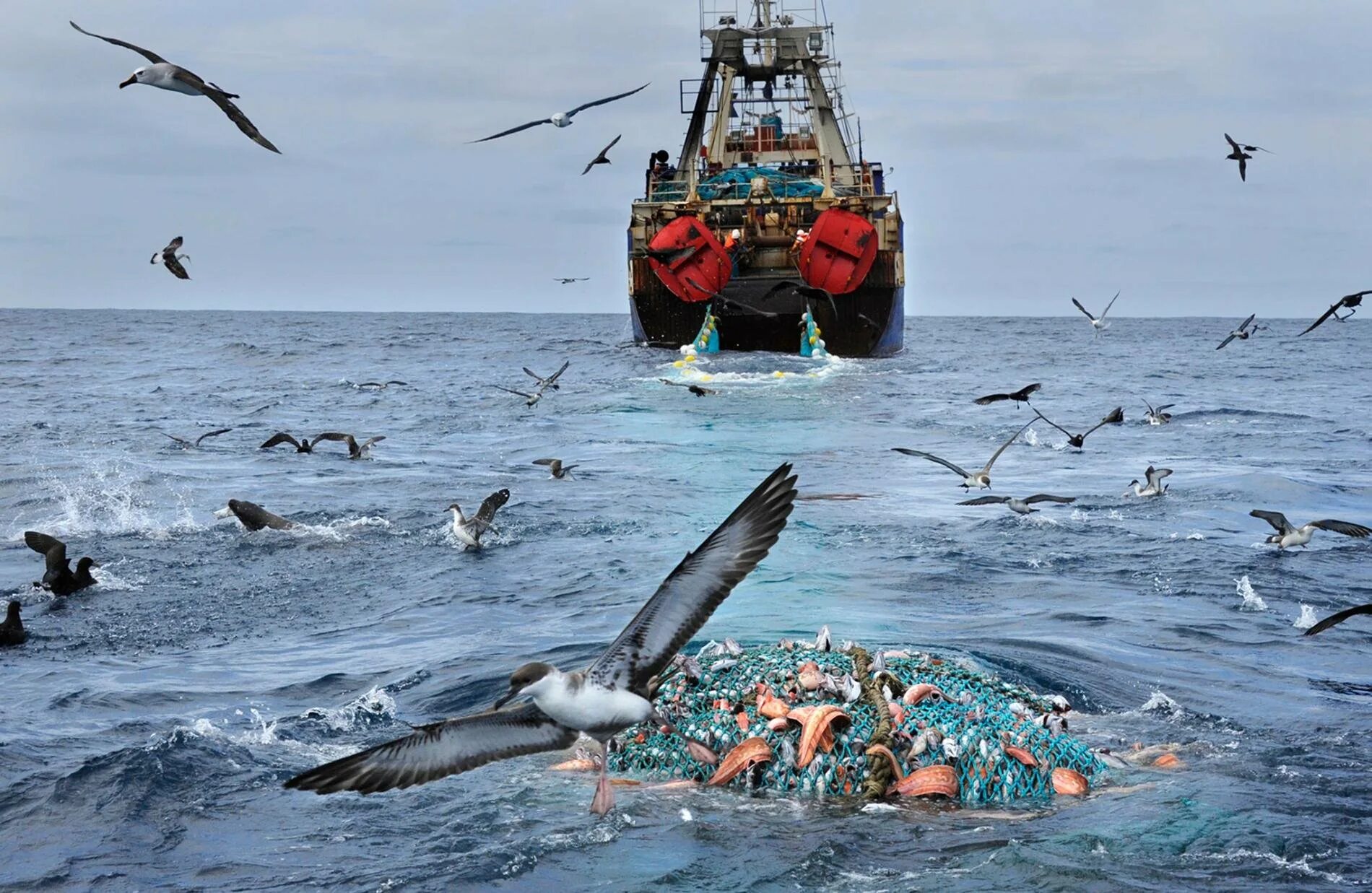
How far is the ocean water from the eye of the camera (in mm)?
6910

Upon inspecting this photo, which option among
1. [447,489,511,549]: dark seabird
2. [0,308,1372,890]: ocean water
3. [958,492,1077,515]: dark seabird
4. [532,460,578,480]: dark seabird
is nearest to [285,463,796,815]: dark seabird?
[0,308,1372,890]: ocean water

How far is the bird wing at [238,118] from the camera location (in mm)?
7441

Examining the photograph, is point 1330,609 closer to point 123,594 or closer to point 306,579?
point 306,579

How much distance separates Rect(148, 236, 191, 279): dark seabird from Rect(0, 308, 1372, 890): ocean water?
3.07 meters

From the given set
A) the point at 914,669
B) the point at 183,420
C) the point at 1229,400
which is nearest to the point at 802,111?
the point at 1229,400

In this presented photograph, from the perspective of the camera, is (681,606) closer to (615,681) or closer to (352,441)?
(615,681)

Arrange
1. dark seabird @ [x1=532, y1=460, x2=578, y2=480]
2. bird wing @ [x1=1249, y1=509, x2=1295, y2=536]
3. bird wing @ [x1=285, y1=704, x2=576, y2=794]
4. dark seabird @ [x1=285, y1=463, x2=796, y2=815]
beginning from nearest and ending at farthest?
bird wing @ [x1=285, y1=704, x2=576, y2=794]
dark seabird @ [x1=285, y1=463, x2=796, y2=815]
bird wing @ [x1=1249, y1=509, x2=1295, y2=536]
dark seabird @ [x1=532, y1=460, x2=578, y2=480]

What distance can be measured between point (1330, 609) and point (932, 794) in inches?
286

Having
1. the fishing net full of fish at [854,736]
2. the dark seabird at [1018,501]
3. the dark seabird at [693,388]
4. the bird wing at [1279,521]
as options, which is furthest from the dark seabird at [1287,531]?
the dark seabird at [693,388]

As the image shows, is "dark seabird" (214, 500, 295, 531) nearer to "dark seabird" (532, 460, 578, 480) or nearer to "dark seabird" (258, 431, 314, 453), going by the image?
"dark seabird" (532, 460, 578, 480)

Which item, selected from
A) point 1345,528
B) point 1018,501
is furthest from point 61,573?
point 1345,528

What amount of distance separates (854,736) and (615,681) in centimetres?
171

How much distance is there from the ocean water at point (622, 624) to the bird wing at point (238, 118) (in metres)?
3.56

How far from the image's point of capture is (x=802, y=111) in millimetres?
50406
